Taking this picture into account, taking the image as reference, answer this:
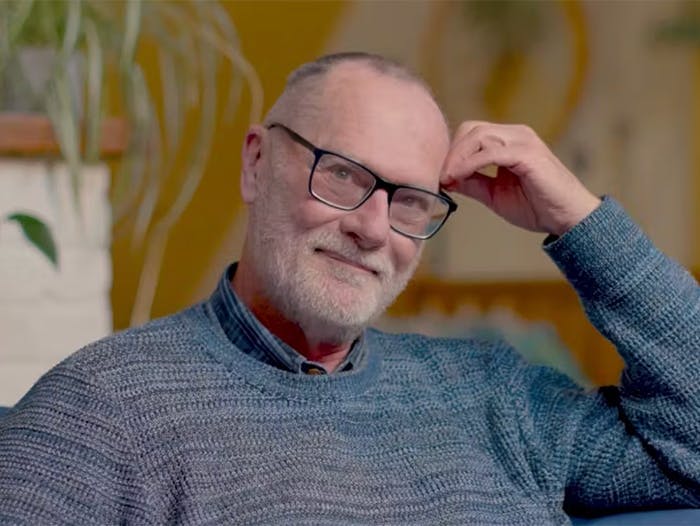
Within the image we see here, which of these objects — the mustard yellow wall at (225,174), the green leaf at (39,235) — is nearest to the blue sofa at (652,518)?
the green leaf at (39,235)

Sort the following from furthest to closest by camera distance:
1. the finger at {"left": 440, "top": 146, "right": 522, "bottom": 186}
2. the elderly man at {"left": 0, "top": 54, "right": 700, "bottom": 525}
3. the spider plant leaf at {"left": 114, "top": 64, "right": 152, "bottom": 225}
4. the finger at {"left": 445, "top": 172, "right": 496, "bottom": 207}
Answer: the spider plant leaf at {"left": 114, "top": 64, "right": 152, "bottom": 225} < the finger at {"left": 445, "top": 172, "right": 496, "bottom": 207} < the finger at {"left": 440, "top": 146, "right": 522, "bottom": 186} < the elderly man at {"left": 0, "top": 54, "right": 700, "bottom": 525}

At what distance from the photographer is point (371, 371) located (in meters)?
1.43

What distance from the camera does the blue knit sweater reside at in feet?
3.85

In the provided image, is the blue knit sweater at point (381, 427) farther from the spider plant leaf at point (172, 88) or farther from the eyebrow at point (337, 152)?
the spider plant leaf at point (172, 88)

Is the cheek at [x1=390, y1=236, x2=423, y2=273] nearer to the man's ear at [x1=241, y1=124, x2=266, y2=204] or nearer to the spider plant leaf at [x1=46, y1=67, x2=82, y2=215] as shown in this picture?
the man's ear at [x1=241, y1=124, x2=266, y2=204]

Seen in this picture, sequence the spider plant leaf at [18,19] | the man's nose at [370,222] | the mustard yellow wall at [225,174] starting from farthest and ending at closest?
the mustard yellow wall at [225,174], the spider plant leaf at [18,19], the man's nose at [370,222]

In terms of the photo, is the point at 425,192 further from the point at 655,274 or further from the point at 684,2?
the point at 684,2

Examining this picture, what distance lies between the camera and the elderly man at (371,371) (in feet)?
3.99

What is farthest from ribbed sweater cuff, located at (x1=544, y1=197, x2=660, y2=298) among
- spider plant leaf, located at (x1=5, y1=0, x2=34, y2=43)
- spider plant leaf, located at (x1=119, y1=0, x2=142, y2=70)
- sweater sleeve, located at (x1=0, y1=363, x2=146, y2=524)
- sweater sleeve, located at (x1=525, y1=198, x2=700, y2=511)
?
spider plant leaf, located at (x1=5, y1=0, x2=34, y2=43)

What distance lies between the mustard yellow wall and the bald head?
78.6 inches

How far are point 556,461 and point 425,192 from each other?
1.23 ft

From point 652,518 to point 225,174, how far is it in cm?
234

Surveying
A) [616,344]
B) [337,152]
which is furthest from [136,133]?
[616,344]

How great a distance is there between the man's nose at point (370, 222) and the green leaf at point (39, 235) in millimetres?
517
